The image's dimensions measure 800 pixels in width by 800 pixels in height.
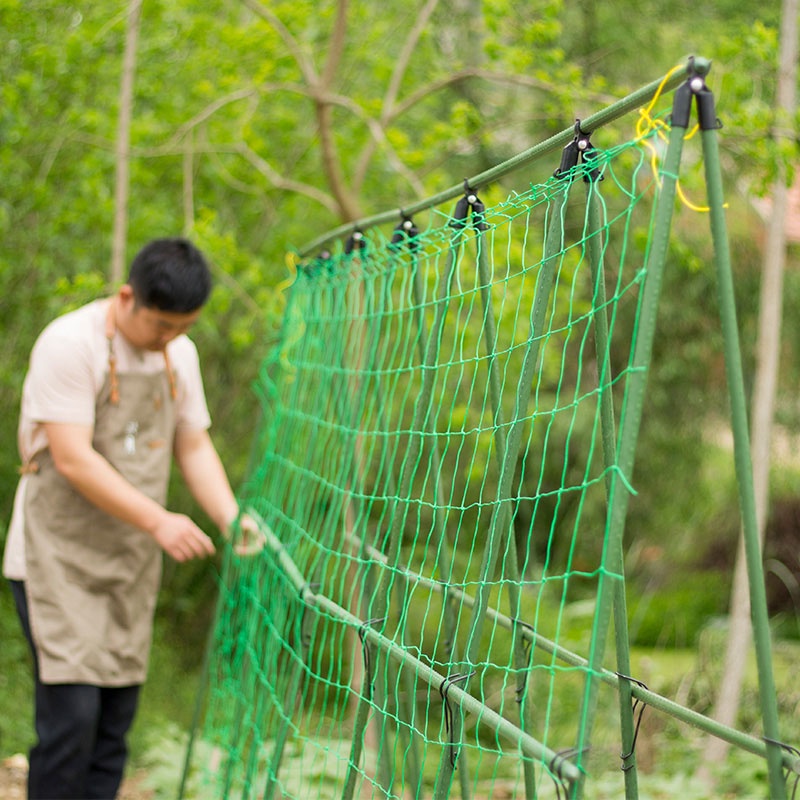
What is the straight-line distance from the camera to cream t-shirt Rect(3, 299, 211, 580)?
2764mm

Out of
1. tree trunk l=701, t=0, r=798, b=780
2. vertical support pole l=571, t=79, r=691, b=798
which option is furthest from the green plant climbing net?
tree trunk l=701, t=0, r=798, b=780

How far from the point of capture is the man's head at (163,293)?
271 centimetres

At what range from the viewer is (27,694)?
5.25 m

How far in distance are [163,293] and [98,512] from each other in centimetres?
68

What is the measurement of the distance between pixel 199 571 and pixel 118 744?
3711 mm

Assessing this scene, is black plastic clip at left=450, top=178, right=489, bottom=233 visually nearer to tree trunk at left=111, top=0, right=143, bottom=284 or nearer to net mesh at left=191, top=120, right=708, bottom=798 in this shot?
net mesh at left=191, top=120, right=708, bottom=798

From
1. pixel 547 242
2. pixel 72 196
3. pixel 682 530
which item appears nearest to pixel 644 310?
pixel 547 242

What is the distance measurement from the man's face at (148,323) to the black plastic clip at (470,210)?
0.87 metres

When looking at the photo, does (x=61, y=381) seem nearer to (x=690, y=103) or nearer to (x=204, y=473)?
(x=204, y=473)

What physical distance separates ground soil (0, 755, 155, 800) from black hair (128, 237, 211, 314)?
7.31 ft

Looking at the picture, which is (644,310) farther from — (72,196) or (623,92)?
(72,196)

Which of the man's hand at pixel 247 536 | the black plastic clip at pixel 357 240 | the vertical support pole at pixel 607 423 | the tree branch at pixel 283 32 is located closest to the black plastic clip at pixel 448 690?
the vertical support pole at pixel 607 423

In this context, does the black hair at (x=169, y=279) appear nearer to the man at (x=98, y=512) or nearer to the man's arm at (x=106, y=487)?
the man at (x=98, y=512)

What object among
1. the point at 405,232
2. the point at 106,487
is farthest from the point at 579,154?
the point at 106,487
